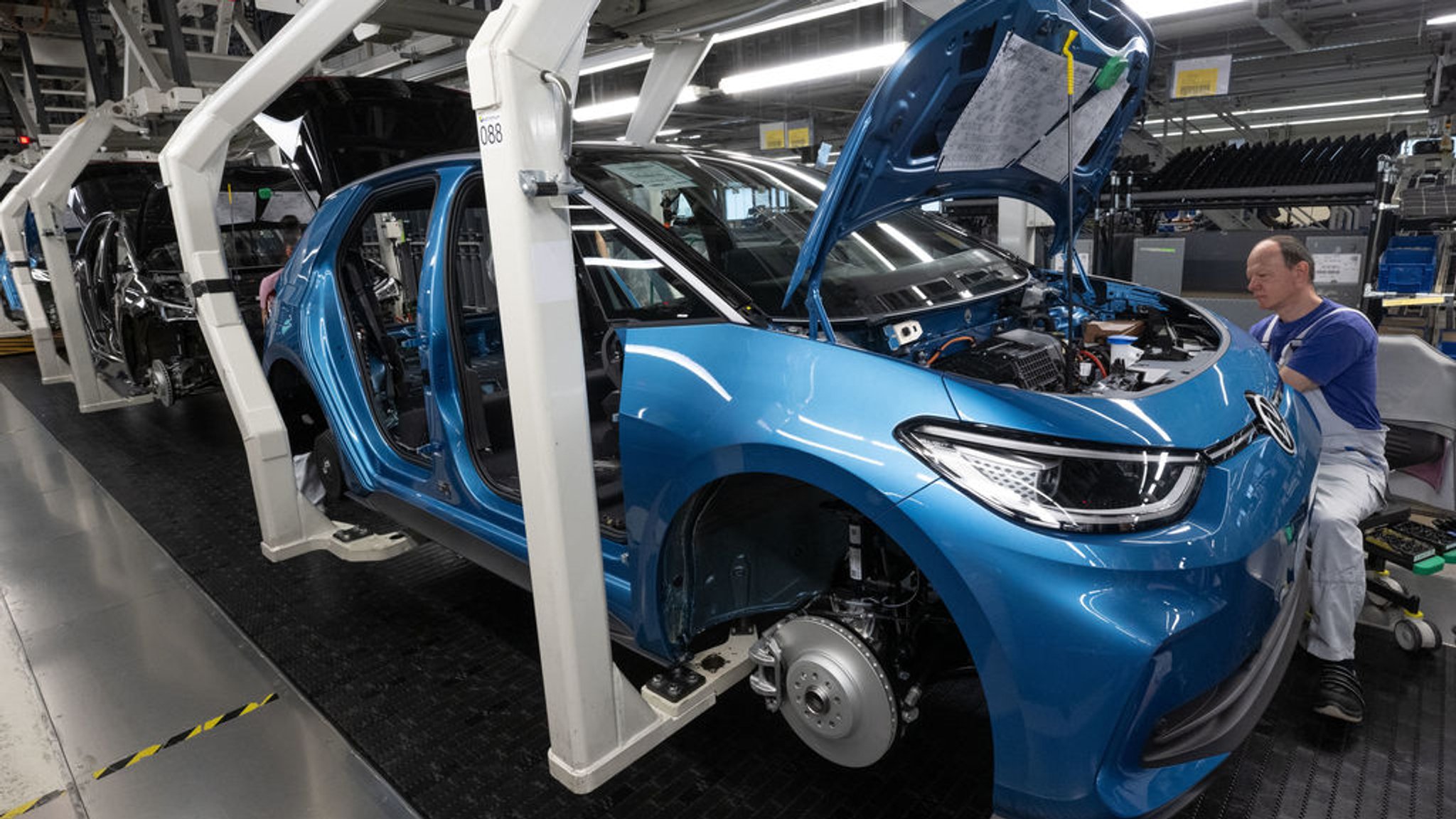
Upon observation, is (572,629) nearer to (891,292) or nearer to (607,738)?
(607,738)

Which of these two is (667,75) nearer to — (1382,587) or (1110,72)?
(1110,72)

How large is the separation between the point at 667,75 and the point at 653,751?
2860 millimetres

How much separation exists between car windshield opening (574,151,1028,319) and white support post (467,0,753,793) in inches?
18.3

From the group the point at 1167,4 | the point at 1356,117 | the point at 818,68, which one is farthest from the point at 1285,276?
the point at 1356,117

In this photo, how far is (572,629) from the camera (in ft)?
5.68

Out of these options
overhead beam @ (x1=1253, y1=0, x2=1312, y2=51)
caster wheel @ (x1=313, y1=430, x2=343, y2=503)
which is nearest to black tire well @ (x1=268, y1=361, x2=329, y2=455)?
caster wheel @ (x1=313, y1=430, x2=343, y2=503)

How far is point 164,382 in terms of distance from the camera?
5.67 m

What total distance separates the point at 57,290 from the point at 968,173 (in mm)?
7332

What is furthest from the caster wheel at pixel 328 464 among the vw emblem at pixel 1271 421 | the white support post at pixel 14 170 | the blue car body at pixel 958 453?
the white support post at pixel 14 170

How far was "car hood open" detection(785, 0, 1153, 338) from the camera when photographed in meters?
1.46

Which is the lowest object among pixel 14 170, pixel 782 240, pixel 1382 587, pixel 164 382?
pixel 1382 587

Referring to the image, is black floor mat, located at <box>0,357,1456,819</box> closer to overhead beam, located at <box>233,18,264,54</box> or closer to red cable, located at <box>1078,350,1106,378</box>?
red cable, located at <box>1078,350,1106,378</box>

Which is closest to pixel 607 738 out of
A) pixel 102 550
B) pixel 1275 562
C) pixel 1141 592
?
pixel 1141 592

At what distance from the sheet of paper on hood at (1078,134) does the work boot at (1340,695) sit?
155 centimetres
